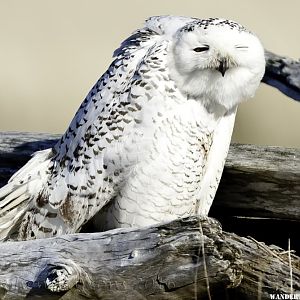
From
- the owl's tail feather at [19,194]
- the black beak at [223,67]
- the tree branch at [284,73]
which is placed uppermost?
the black beak at [223,67]

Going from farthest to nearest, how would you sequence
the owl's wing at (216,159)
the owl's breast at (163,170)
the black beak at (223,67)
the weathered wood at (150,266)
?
the owl's wing at (216,159)
the owl's breast at (163,170)
the black beak at (223,67)
the weathered wood at (150,266)

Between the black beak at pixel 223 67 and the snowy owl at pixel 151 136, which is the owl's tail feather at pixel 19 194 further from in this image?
the black beak at pixel 223 67

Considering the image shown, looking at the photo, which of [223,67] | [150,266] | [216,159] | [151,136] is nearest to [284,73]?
[216,159]

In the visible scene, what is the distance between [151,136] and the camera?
5.43 meters

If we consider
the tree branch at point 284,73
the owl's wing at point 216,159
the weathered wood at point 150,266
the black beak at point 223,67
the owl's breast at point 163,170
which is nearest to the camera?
the weathered wood at point 150,266

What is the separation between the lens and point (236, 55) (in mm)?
5344

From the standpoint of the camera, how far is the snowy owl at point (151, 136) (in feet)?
17.8

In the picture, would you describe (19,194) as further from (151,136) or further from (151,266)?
(151,266)

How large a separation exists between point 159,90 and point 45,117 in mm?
6023

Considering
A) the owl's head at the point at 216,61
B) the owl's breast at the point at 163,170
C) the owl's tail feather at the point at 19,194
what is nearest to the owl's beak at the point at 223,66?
the owl's head at the point at 216,61

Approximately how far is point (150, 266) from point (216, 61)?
1165 mm

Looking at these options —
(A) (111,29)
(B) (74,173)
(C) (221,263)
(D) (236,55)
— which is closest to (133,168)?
(B) (74,173)

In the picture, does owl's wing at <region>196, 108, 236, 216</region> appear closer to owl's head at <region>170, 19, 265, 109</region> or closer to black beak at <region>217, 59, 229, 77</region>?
owl's head at <region>170, 19, 265, 109</region>

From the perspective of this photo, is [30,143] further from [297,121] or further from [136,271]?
[297,121]
